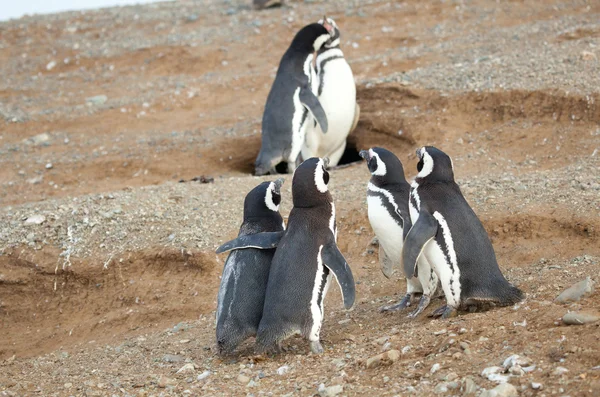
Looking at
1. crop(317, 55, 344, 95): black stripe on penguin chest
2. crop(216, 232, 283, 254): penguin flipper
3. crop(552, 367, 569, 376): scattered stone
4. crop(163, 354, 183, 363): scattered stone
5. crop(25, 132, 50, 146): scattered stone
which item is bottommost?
crop(163, 354, 183, 363): scattered stone

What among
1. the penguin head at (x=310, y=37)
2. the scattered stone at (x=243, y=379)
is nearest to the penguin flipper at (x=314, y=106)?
the penguin head at (x=310, y=37)

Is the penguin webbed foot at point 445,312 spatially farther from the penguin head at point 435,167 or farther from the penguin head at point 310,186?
the penguin head at point 310,186

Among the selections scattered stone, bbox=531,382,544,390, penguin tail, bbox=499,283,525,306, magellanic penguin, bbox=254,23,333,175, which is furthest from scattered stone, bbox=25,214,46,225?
scattered stone, bbox=531,382,544,390

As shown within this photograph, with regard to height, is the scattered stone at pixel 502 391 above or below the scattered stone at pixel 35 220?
above

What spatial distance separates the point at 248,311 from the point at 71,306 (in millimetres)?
2379

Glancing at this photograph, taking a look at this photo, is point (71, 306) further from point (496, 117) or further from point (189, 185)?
point (496, 117)

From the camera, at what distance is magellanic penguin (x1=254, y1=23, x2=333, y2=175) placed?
8609 millimetres

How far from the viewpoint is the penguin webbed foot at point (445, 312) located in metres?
4.73

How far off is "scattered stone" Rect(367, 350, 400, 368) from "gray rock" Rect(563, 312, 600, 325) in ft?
2.71

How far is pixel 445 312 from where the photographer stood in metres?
4.74

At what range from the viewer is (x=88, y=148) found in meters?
9.92

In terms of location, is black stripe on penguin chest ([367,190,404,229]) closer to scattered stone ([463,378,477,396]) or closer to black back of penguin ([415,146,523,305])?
black back of penguin ([415,146,523,305])

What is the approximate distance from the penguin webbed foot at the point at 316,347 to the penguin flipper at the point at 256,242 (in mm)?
654

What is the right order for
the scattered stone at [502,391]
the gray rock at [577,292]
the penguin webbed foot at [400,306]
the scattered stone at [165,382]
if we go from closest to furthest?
the scattered stone at [502,391] < the gray rock at [577,292] < the scattered stone at [165,382] < the penguin webbed foot at [400,306]
